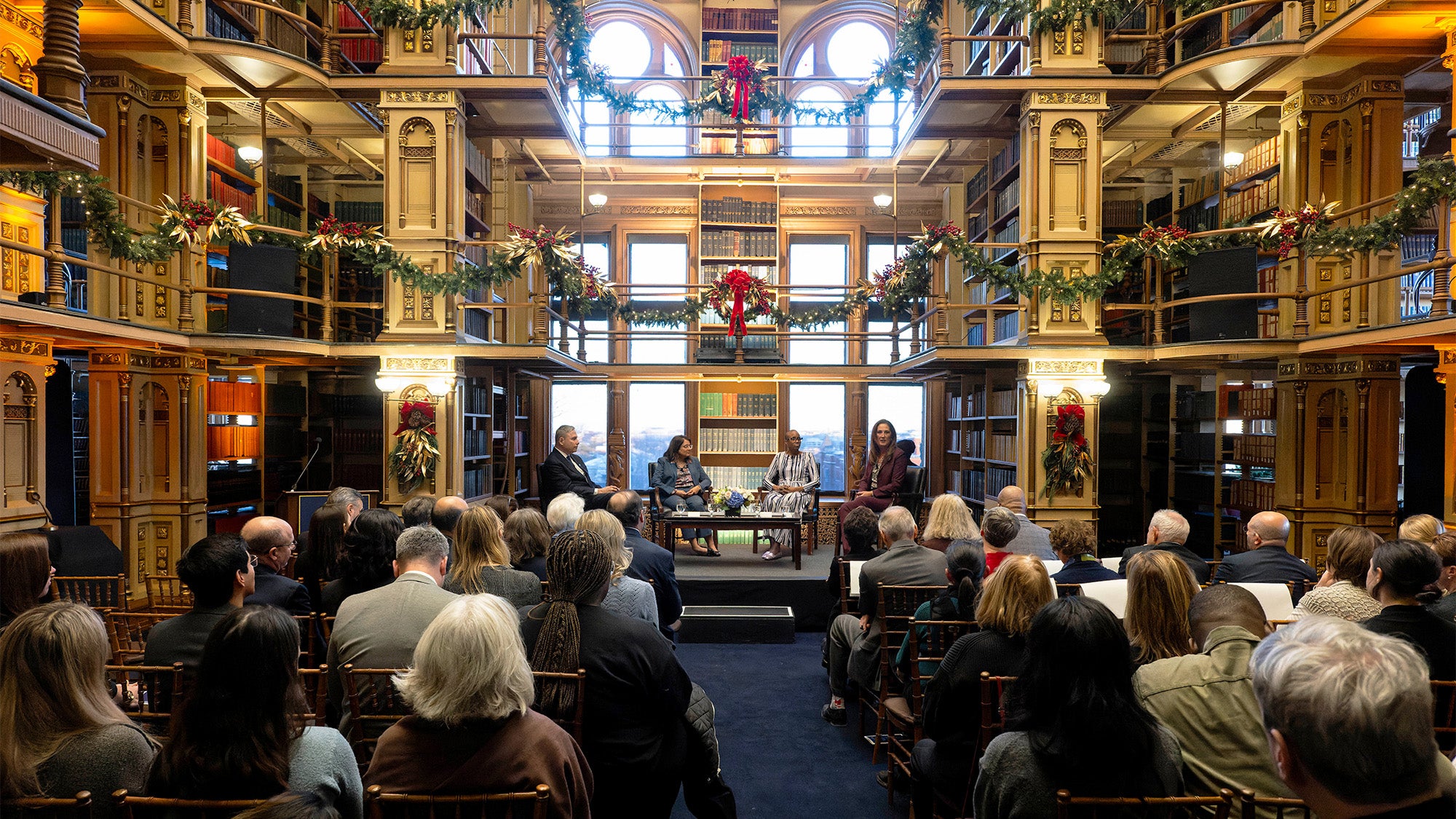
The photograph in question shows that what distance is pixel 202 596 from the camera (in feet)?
8.50

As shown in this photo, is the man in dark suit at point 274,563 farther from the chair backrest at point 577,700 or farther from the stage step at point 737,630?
the stage step at point 737,630

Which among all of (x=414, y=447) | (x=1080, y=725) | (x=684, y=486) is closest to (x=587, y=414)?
(x=684, y=486)

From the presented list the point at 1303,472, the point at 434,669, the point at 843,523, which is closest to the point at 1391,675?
the point at 434,669

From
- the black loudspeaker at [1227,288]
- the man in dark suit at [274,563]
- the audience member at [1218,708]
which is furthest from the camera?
the black loudspeaker at [1227,288]

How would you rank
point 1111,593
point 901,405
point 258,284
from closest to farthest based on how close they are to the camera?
point 1111,593 → point 258,284 → point 901,405

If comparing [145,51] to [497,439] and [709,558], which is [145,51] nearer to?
[497,439]

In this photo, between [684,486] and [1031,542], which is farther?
[684,486]

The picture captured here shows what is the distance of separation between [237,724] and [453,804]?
1.43 feet

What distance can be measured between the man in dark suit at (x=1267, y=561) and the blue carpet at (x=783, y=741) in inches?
76.7

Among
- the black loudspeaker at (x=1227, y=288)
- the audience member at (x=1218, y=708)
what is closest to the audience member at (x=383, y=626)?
the audience member at (x=1218, y=708)

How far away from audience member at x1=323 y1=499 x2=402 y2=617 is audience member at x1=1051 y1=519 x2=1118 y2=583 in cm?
287

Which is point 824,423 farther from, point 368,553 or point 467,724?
point 467,724

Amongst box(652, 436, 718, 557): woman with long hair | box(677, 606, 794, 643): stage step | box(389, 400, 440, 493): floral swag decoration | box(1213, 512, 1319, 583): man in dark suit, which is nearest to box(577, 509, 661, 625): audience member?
box(1213, 512, 1319, 583): man in dark suit

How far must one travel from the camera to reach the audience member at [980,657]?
2424mm
